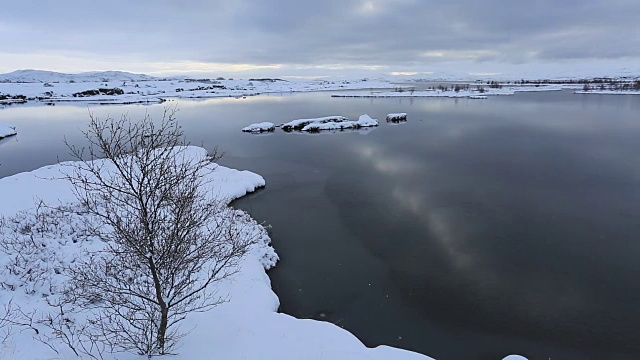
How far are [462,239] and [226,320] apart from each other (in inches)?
405

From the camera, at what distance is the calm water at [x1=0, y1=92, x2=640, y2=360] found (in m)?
10.7

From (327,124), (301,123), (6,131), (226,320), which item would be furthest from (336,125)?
(6,131)

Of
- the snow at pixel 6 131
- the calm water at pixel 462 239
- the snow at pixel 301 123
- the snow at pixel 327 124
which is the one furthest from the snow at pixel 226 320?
the snow at pixel 6 131

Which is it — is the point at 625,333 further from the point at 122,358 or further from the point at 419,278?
the point at 122,358

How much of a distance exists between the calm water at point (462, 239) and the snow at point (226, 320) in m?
1.23

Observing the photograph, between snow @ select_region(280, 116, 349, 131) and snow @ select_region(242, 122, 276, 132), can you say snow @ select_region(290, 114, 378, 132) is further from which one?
snow @ select_region(242, 122, 276, 132)

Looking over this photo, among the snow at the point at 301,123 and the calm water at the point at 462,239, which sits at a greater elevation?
the snow at the point at 301,123

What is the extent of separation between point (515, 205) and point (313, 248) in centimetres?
1083

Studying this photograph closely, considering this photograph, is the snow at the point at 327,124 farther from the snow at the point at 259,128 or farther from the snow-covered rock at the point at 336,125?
the snow at the point at 259,128

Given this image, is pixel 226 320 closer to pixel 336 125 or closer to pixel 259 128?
pixel 259 128

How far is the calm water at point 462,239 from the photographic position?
1066 cm

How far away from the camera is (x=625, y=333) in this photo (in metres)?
10.2

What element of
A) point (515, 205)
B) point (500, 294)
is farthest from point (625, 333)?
point (515, 205)

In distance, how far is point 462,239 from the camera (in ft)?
50.6
